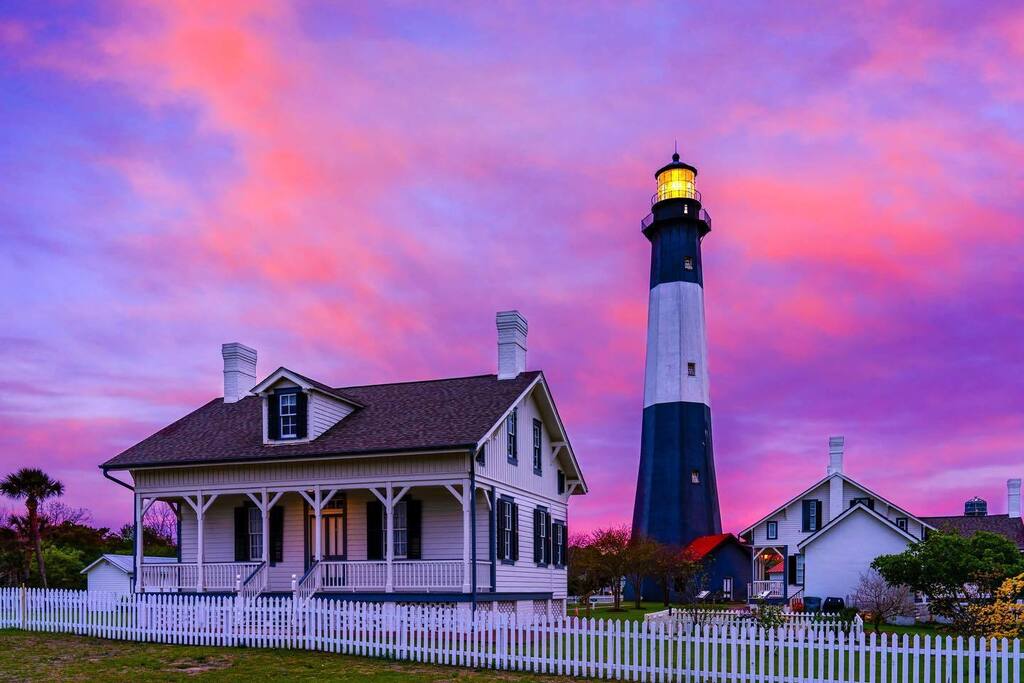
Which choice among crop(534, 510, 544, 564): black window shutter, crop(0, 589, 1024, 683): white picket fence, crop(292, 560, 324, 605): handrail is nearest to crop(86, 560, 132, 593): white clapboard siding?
crop(0, 589, 1024, 683): white picket fence

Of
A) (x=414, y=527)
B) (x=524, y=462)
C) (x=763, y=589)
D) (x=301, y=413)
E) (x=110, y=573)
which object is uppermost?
(x=301, y=413)

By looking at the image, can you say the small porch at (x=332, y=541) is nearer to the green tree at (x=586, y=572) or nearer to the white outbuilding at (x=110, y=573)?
the white outbuilding at (x=110, y=573)

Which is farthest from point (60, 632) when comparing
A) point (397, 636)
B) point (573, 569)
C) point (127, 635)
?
point (573, 569)

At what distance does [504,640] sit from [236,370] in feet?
52.6

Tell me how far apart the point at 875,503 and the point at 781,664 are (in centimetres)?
3492

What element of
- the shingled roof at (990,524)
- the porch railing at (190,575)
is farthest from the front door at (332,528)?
the shingled roof at (990,524)

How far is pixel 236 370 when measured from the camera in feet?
95.5

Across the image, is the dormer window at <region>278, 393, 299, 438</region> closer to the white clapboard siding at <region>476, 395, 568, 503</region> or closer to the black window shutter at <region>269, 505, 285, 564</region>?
the black window shutter at <region>269, 505, 285, 564</region>

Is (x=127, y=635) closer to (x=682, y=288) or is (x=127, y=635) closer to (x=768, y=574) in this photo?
(x=682, y=288)

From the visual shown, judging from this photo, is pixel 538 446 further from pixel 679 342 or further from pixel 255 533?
pixel 679 342

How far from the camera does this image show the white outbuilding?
114ft

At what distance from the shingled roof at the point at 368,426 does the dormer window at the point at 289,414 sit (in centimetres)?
52

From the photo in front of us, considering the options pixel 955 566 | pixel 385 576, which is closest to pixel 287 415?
pixel 385 576

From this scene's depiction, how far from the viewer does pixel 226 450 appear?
24.3 metres
